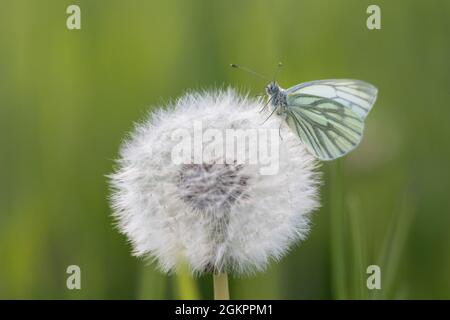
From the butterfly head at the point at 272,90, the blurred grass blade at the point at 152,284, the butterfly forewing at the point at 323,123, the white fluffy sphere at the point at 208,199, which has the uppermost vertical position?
the butterfly head at the point at 272,90

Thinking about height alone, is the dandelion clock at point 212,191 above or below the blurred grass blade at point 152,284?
above

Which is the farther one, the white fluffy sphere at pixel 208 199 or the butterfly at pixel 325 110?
the butterfly at pixel 325 110

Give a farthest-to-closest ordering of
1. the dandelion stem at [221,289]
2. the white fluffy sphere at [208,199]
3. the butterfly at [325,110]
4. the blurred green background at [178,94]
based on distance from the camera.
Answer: the blurred green background at [178,94] < the butterfly at [325,110] < the white fluffy sphere at [208,199] < the dandelion stem at [221,289]

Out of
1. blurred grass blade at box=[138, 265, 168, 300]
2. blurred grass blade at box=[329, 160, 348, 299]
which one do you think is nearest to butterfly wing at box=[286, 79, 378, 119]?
blurred grass blade at box=[329, 160, 348, 299]

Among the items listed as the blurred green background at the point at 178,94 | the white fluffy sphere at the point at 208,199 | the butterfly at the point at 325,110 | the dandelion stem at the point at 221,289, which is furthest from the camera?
the blurred green background at the point at 178,94

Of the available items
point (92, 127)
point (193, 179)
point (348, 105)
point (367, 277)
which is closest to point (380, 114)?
point (348, 105)

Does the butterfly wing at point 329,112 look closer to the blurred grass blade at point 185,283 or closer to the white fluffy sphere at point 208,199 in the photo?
the white fluffy sphere at point 208,199

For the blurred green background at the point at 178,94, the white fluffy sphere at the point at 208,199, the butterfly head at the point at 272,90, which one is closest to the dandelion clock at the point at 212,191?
the white fluffy sphere at the point at 208,199
